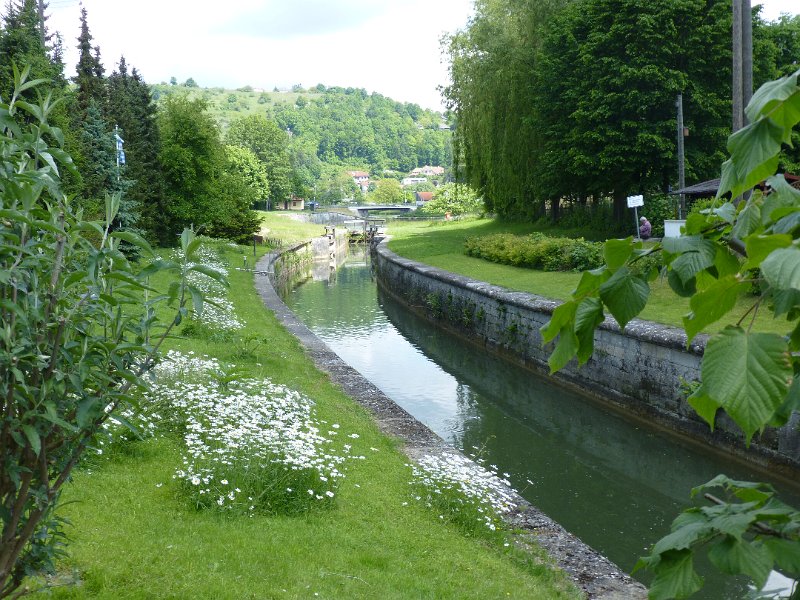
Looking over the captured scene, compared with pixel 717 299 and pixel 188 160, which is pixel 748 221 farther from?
pixel 188 160

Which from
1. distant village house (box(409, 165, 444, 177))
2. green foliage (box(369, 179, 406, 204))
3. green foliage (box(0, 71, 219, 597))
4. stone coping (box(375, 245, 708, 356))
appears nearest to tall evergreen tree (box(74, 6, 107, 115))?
stone coping (box(375, 245, 708, 356))

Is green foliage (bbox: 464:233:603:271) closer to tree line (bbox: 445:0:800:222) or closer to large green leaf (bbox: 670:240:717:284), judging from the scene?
tree line (bbox: 445:0:800:222)

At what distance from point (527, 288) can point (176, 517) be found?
14460 mm

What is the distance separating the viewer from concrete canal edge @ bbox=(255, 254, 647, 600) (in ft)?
19.0

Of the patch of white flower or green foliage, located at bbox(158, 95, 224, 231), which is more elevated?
green foliage, located at bbox(158, 95, 224, 231)

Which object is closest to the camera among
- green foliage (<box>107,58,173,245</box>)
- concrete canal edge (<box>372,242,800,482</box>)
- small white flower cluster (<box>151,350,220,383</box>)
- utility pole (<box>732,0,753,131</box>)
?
small white flower cluster (<box>151,350,220,383</box>)

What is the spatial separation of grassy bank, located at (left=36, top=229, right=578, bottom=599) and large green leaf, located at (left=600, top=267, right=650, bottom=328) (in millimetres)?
3697

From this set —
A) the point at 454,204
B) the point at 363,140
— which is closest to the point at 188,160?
the point at 454,204

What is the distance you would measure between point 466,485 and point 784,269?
640 centimetres

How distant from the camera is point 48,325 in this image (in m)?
3.02

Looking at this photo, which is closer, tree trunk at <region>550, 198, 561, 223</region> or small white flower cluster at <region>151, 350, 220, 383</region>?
small white flower cluster at <region>151, 350, 220, 383</region>

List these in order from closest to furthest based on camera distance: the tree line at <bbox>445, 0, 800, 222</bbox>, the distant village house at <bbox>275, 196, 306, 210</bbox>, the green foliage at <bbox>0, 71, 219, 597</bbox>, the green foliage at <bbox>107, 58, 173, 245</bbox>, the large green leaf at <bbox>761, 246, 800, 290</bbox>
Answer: the large green leaf at <bbox>761, 246, 800, 290</bbox> → the green foliage at <bbox>0, 71, 219, 597</bbox> → the tree line at <bbox>445, 0, 800, 222</bbox> → the green foliage at <bbox>107, 58, 173, 245</bbox> → the distant village house at <bbox>275, 196, 306, 210</bbox>

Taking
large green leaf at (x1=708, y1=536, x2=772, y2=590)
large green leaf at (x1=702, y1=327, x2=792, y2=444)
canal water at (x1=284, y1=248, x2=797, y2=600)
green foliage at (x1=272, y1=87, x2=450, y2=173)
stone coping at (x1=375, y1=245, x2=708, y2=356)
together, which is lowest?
canal water at (x1=284, y1=248, x2=797, y2=600)

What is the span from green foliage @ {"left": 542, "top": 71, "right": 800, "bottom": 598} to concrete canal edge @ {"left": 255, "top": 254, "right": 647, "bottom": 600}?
4.51 meters
